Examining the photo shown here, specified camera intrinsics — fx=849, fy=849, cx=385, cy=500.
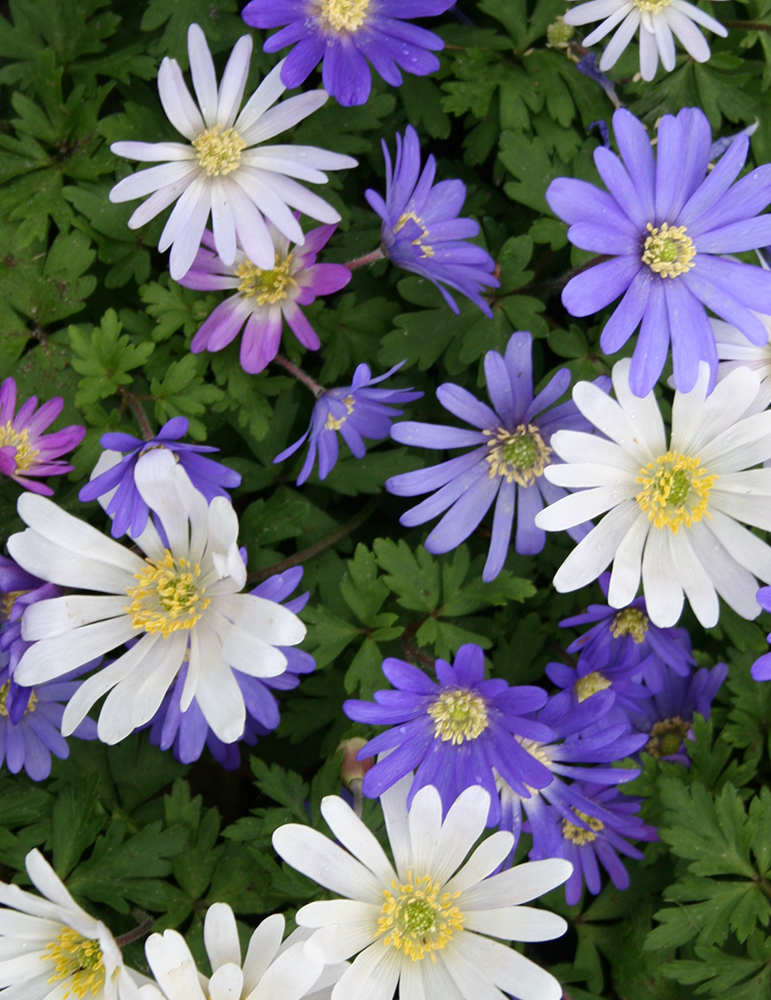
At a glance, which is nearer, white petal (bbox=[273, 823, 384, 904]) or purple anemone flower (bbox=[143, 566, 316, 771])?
white petal (bbox=[273, 823, 384, 904])

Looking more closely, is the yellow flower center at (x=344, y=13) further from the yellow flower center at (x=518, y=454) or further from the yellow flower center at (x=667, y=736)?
the yellow flower center at (x=667, y=736)

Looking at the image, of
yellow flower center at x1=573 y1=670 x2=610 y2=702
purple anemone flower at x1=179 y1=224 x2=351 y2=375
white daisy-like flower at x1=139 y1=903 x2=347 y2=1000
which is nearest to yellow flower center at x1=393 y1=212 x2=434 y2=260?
purple anemone flower at x1=179 y1=224 x2=351 y2=375

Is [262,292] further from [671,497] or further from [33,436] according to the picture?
[671,497]

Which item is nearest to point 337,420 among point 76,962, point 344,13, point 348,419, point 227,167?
point 348,419

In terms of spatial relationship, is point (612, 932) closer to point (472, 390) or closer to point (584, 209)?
point (472, 390)

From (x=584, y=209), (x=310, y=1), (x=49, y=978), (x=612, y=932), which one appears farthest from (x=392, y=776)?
(x=310, y=1)

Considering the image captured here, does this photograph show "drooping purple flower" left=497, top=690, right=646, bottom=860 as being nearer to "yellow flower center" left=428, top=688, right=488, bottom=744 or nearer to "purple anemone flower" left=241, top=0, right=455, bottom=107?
"yellow flower center" left=428, top=688, right=488, bottom=744
